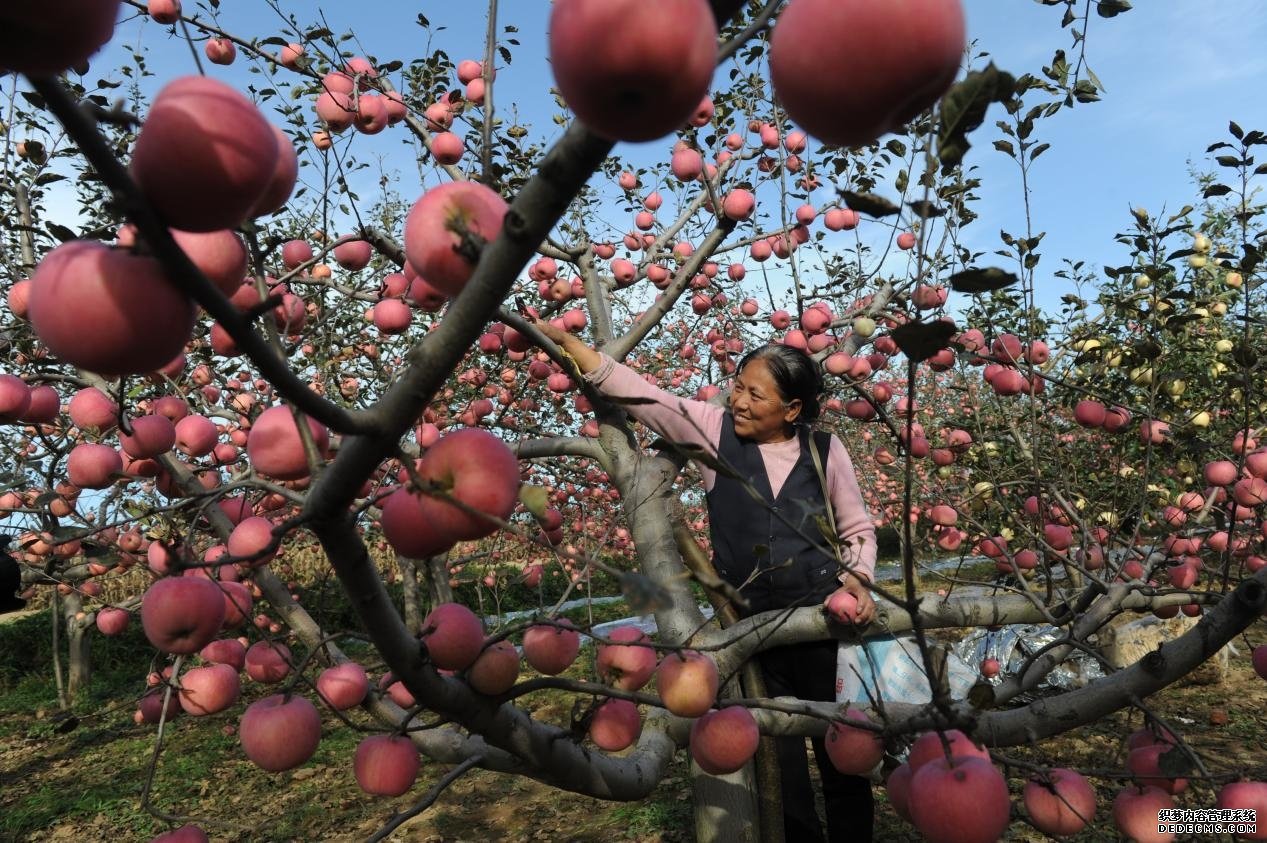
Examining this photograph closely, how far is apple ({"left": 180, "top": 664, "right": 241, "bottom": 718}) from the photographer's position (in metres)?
1.70

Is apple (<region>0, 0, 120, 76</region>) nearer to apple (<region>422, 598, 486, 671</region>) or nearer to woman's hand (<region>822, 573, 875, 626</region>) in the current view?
apple (<region>422, 598, 486, 671</region>)

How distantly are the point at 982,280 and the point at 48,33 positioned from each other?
901mm

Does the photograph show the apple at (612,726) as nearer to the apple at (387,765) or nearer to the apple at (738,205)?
the apple at (387,765)

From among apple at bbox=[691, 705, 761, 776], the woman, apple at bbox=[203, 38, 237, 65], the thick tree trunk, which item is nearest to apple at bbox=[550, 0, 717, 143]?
apple at bbox=[691, 705, 761, 776]

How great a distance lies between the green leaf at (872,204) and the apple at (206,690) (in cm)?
173

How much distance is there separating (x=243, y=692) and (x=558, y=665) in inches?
278

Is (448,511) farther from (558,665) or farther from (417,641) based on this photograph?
(558,665)

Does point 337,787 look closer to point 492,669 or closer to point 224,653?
point 224,653

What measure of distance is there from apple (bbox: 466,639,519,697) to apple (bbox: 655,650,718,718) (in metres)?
0.30

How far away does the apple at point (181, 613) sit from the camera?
4.15ft

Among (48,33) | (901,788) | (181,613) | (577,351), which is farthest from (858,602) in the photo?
(48,33)

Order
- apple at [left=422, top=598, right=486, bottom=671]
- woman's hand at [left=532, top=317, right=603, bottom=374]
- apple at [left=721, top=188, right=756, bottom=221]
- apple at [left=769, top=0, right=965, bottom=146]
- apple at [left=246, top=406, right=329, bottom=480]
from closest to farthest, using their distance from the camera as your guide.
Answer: apple at [left=769, top=0, right=965, bottom=146] → apple at [left=246, top=406, right=329, bottom=480] → apple at [left=422, top=598, right=486, bottom=671] → woman's hand at [left=532, top=317, right=603, bottom=374] → apple at [left=721, top=188, right=756, bottom=221]

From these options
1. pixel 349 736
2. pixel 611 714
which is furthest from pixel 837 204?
pixel 349 736

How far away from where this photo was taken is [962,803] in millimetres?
1118
